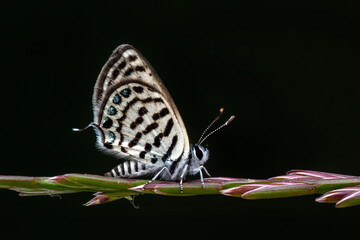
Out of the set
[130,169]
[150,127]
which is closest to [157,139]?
[150,127]

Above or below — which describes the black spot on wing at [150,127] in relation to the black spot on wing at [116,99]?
below

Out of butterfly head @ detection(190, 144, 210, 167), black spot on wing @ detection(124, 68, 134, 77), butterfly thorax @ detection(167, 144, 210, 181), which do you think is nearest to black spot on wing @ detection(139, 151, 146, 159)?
butterfly thorax @ detection(167, 144, 210, 181)

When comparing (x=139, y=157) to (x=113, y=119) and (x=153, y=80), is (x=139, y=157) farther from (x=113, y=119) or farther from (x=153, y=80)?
(x=153, y=80)

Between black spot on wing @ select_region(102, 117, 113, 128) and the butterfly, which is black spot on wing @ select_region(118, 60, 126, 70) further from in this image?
black spot on wing @ select_region(102, 117, 113, 128)

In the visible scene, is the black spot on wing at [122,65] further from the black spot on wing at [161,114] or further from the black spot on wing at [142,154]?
the black spot on wing at [142,154]

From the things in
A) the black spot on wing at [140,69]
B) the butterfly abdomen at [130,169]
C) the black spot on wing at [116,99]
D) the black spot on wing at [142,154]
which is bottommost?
the butterfly abdomen at [130,169]

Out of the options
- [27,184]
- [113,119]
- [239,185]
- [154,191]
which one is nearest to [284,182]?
[239,185]

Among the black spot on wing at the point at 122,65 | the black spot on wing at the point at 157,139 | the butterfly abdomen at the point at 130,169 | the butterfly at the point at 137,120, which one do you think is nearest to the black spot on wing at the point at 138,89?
the butterfly at the point at 137,120

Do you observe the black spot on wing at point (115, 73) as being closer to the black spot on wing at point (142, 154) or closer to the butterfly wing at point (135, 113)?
the butterfly wing at point (135, 113)
